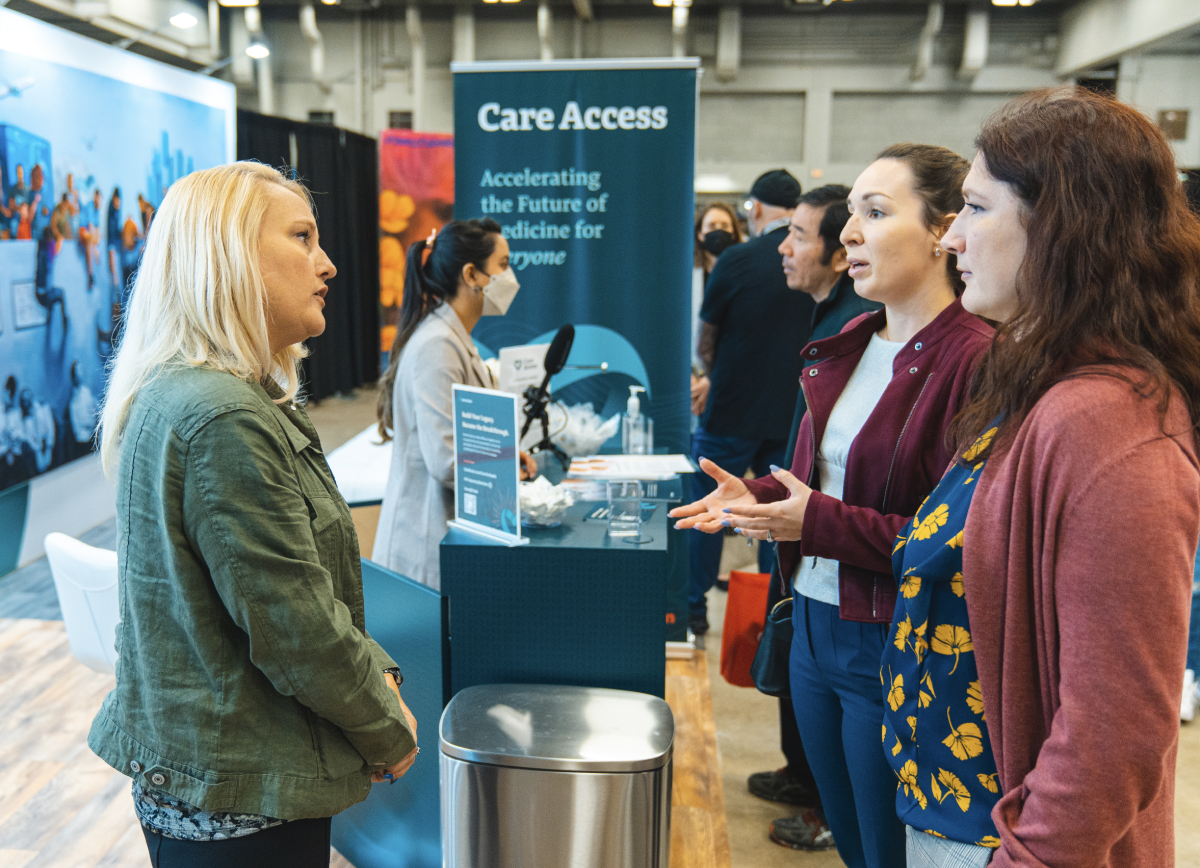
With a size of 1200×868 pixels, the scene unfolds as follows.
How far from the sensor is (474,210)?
11.4 feet

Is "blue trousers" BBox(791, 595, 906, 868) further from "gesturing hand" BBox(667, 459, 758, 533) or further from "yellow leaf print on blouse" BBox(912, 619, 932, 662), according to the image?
"yellow leaf print on blouse" BBox(912, 619, 932, 662)

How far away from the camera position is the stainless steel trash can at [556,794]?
5.36ft

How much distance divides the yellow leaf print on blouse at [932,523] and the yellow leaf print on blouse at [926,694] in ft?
0.52

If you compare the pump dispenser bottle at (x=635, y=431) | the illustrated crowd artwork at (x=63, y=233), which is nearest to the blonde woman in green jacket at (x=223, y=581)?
the pump dispenser bottle at (x=635, y=431)

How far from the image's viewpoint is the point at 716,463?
3889mm

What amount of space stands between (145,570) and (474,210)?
101 inches

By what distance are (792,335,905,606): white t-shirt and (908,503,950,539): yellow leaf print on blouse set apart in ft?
1.65

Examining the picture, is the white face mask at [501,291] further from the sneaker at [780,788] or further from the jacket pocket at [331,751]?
the jacket pocket at [331,751]

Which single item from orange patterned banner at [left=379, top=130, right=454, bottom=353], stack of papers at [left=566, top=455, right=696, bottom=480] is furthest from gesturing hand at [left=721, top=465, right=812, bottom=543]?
orange patterned banner at [left=379, top=130, right=454, bottom=353]

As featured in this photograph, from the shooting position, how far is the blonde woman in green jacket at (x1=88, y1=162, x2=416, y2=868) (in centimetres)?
108

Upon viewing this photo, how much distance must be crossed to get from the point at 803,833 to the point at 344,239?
27.1ft

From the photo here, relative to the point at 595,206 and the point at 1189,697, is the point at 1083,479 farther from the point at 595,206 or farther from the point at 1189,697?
the point at 1189,697

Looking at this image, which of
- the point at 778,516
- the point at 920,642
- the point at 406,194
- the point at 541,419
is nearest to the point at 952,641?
the point at 920,642

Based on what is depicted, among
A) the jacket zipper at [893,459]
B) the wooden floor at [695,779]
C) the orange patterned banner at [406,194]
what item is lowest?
the wooden floor at [695,779]
